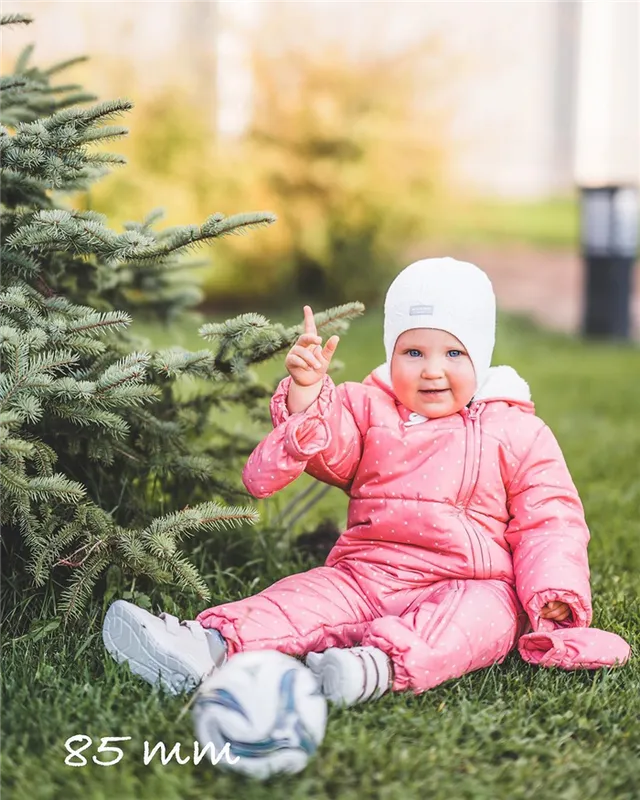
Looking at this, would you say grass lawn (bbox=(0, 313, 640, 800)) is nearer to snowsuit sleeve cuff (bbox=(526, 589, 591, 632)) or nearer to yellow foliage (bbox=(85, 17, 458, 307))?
snowsuit sleeve cuff (bbox=(526, 589, 591, 632))

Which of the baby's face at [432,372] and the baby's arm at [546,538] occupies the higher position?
the baby's face at [432,372]

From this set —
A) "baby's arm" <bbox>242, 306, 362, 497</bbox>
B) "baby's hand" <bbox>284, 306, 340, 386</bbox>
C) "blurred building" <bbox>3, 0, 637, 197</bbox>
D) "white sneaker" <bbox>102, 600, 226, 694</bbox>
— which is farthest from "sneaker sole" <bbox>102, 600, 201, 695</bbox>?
"blurred building" <bbox>3, 0, 637, 197</bbox>

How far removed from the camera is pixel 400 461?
2.58 metres

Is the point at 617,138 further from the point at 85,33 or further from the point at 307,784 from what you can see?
the point at 307,784

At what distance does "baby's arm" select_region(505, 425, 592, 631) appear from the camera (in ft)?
7.96

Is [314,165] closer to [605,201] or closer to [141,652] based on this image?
[605,201]

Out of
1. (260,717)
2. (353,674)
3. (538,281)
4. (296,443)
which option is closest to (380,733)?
(353,674)

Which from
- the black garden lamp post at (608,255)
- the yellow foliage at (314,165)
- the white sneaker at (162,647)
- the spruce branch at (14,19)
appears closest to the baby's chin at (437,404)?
the white sneaker at (162,647)

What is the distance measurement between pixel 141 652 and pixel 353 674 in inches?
18.3

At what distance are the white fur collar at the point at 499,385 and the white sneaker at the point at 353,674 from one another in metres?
0.74

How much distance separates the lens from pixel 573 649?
95.3 inches

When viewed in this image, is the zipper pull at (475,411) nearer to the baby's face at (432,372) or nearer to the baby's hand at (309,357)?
the baby's face at (432,372)

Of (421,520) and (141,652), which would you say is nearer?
(141,652)

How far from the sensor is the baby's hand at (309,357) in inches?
94.3
